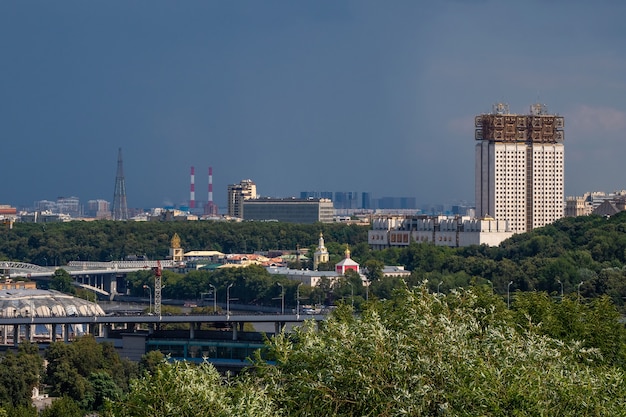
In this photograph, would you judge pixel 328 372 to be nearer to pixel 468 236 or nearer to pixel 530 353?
pixel 530 353

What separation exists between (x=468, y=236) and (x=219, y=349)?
54.6 metres

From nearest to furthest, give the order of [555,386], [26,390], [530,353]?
[555,386], [530,353], [26,390]

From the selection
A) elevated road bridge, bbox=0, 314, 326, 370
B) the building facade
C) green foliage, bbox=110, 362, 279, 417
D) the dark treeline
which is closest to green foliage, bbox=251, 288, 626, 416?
green foliage, bbox=110, 362, 279, 417

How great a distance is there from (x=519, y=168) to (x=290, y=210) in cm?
6877

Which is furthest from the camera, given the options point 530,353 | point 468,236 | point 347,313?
point 468,236

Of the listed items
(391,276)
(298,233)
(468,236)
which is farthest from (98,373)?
(298,233)

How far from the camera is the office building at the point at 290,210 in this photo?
7407 inches

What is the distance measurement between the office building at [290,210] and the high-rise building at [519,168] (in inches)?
2462

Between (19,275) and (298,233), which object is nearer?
(19,275)

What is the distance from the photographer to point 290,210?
622 ft

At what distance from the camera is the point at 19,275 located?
112 metres

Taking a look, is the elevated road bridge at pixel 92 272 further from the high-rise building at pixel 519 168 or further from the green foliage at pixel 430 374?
→ the green foliage at pixel 430 374

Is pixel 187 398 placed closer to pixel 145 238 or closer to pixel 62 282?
pixel 62 282

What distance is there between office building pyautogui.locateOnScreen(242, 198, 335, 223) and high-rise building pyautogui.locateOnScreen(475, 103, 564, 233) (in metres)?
62.5
